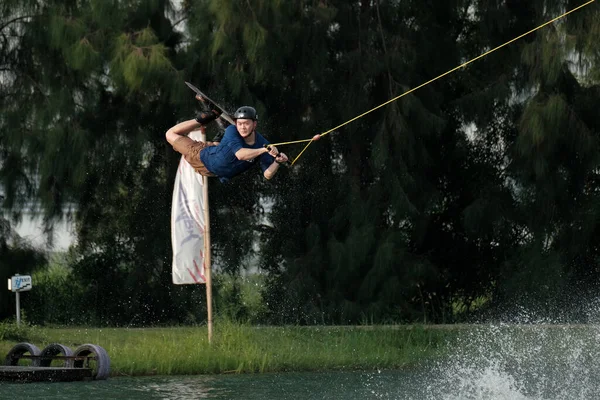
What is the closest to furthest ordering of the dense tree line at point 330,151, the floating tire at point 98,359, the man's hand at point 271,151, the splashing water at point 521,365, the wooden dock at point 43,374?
the man's hand at point 271,151
the splashing water at point 521,365
the wooden dock at point 43,374
the floating tire at point 98,359
the dense tree line at point 330,151

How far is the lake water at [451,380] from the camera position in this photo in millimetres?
9680

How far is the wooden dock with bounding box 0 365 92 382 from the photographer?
34.2 ft

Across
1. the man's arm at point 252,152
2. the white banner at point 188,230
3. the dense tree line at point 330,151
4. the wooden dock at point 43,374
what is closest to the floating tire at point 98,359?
the wooden dock at point 43,374

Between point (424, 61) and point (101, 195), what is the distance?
13.3ft

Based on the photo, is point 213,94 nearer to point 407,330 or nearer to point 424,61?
point 424,61

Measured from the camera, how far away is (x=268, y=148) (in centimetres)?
815

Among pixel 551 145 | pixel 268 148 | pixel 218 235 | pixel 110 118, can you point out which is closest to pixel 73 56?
pixel 110 118

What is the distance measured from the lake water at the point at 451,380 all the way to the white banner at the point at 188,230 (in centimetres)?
136

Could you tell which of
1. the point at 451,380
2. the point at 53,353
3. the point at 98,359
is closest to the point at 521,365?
the point at 451,380

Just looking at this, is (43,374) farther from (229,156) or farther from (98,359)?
(229,156)

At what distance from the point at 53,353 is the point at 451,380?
3392 mm

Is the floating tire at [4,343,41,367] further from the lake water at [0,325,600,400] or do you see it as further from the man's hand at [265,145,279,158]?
the man's hand at [265,145,279,158]

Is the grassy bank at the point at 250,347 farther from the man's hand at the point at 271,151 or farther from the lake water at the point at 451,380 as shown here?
the man's hand at the point at 271,151

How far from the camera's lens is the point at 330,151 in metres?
15.2
